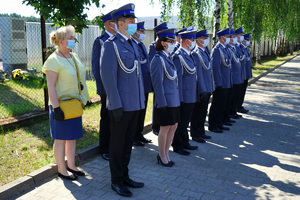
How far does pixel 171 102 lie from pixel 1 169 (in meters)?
2.55

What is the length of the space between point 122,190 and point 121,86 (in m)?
1.28

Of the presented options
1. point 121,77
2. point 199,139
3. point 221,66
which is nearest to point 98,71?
point 121,77

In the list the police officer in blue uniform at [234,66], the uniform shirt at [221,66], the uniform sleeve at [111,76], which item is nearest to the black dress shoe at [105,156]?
the uniform sleeve at [111,76]

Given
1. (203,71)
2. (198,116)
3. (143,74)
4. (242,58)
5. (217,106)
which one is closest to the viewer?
(143,74)

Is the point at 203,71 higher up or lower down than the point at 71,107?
higher up

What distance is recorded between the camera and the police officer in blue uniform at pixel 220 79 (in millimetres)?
6809

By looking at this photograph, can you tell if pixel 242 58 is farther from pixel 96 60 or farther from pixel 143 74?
pixel 96 60

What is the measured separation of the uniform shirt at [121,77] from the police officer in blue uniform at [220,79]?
3.29m

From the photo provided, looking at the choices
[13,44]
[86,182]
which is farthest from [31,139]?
[13,44]

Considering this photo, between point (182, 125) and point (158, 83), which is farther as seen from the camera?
point (182, 125)

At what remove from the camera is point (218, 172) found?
475 cm

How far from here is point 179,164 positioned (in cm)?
503

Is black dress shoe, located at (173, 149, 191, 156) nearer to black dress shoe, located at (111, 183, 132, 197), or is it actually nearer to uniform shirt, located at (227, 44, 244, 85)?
black dress shoe, located at (111, 183, 132, 197)

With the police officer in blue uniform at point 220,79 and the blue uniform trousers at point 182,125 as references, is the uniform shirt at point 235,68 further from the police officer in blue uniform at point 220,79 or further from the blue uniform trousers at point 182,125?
the blue uniform trousers at point 182,125
